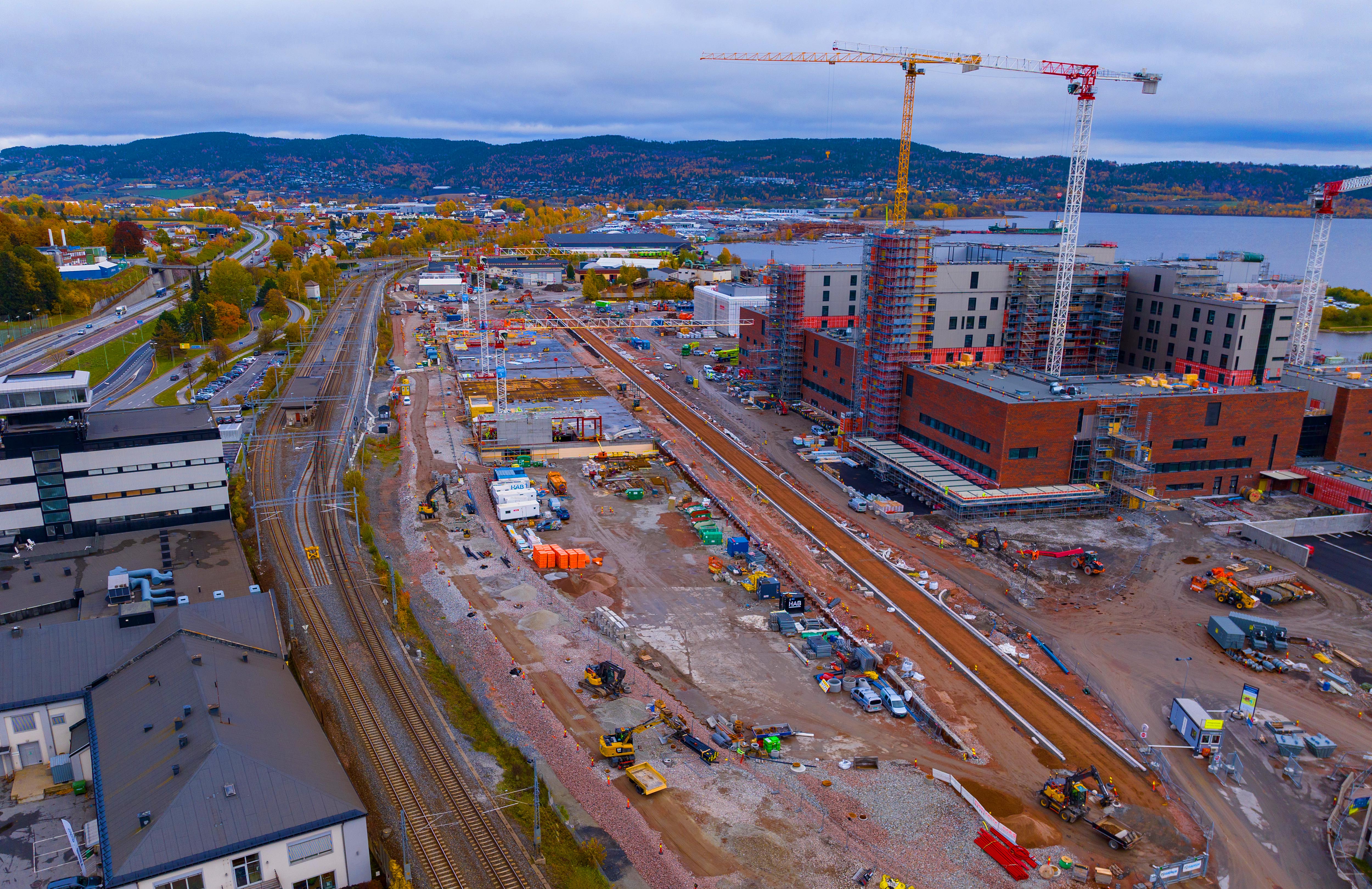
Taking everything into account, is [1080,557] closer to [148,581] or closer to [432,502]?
[432,502]

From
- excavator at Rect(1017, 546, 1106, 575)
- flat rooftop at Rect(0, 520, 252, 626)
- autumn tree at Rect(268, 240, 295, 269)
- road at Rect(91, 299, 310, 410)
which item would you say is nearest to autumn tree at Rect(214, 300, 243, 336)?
road at Rect(91, 299, 310, 410)

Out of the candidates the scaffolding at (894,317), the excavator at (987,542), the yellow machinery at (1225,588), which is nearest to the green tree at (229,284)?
the scaffolding at (894,317)

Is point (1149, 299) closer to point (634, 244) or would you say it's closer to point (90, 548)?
point (90, 548)

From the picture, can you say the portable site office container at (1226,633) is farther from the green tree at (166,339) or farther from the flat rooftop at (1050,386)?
the green tree at (166,339)

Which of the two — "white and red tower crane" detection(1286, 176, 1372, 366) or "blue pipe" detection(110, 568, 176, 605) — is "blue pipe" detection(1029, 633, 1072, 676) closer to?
"blue pipe" detection(110, 568, 176, 605)

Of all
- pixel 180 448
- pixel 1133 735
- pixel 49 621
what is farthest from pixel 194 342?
pixel 1133 735

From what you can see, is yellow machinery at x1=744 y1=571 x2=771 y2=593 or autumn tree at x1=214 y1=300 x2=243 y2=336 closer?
yellow machinery at x1=744 y1=571 x2=771 y2=593

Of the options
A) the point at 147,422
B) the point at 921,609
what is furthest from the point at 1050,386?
the point at 147,422
